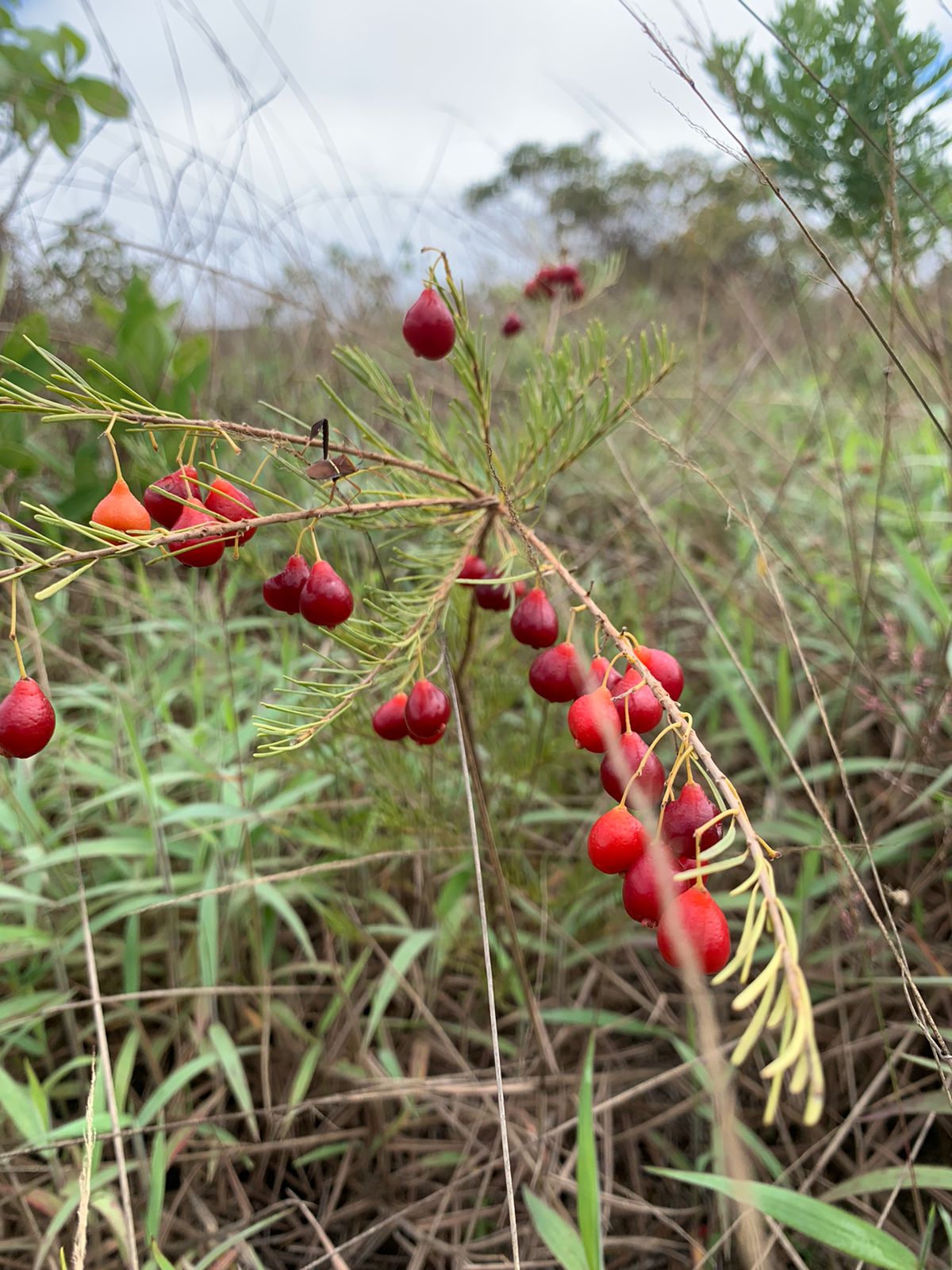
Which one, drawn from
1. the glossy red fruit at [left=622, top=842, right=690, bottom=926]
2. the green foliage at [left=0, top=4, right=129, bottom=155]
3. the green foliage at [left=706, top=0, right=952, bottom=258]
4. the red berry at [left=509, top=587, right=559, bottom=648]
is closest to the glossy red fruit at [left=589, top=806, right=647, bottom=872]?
the glossy red fruit at [left=622, top=842, right=690, bottom=926]

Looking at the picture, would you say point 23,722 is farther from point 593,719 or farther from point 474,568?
point 474,568

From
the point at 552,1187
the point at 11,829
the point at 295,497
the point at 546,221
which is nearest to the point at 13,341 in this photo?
the point at 295,497

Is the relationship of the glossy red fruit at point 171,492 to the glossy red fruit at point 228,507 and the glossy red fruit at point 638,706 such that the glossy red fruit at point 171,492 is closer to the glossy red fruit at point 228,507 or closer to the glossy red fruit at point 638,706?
the glossy red fruit at point 228,507

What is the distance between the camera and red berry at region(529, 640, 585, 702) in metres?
0.68

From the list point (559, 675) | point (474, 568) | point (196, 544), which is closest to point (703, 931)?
point (559, 675)

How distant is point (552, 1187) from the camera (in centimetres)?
111

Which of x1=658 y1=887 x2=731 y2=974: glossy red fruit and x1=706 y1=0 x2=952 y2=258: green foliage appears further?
x1=706 y1=0 x2=952 y2=258: green foliage

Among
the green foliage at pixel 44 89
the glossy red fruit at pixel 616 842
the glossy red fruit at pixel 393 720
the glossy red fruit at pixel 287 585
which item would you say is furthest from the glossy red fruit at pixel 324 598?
the green foliage at pixel 44 89

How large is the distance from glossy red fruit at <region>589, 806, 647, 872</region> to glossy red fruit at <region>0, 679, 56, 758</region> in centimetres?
37

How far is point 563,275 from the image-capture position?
170 cm

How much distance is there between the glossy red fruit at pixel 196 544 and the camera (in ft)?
1.85

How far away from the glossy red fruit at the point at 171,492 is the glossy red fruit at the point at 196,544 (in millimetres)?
14

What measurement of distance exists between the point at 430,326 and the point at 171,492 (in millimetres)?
291

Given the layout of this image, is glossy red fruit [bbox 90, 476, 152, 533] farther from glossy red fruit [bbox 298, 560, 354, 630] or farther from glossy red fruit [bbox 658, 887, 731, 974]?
glossy red fruit [bbox 658, 887, 731, 974]
